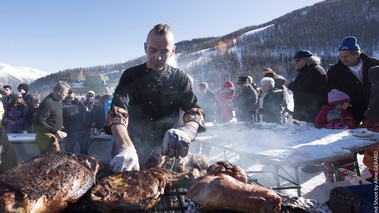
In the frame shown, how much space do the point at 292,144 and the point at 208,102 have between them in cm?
628

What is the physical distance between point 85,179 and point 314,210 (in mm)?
1561

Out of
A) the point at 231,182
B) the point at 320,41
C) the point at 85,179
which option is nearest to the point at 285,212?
the point at 231,182

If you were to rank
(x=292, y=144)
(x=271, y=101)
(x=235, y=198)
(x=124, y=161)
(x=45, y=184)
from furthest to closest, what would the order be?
(x=271, y=101) → (x=292, y=144) → (x=124, y=161) → (x=45, y=184) → (x=235, y=198)

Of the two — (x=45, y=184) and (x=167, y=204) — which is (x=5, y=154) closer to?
(x=45, y=184)

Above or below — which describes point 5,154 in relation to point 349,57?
below

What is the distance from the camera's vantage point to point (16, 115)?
9.02 metres

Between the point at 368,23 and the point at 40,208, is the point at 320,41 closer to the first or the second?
the point at 368,23

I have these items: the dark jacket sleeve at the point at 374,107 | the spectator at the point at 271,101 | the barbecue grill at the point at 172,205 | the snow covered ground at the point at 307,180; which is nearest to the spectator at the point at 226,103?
the snow covered ground at the point at 307,180

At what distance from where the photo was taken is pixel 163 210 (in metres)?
1.56

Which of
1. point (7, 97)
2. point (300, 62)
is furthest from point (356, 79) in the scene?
point (7, 97)

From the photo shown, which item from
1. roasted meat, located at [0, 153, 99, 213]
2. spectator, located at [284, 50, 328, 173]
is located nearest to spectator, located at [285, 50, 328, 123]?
spectator, located at [284, 50, 328, 173]

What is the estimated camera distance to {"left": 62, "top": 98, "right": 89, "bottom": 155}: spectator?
770cm

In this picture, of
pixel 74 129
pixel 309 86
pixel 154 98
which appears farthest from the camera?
pixel 74 129

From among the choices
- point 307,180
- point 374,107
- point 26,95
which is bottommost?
point 307,180
